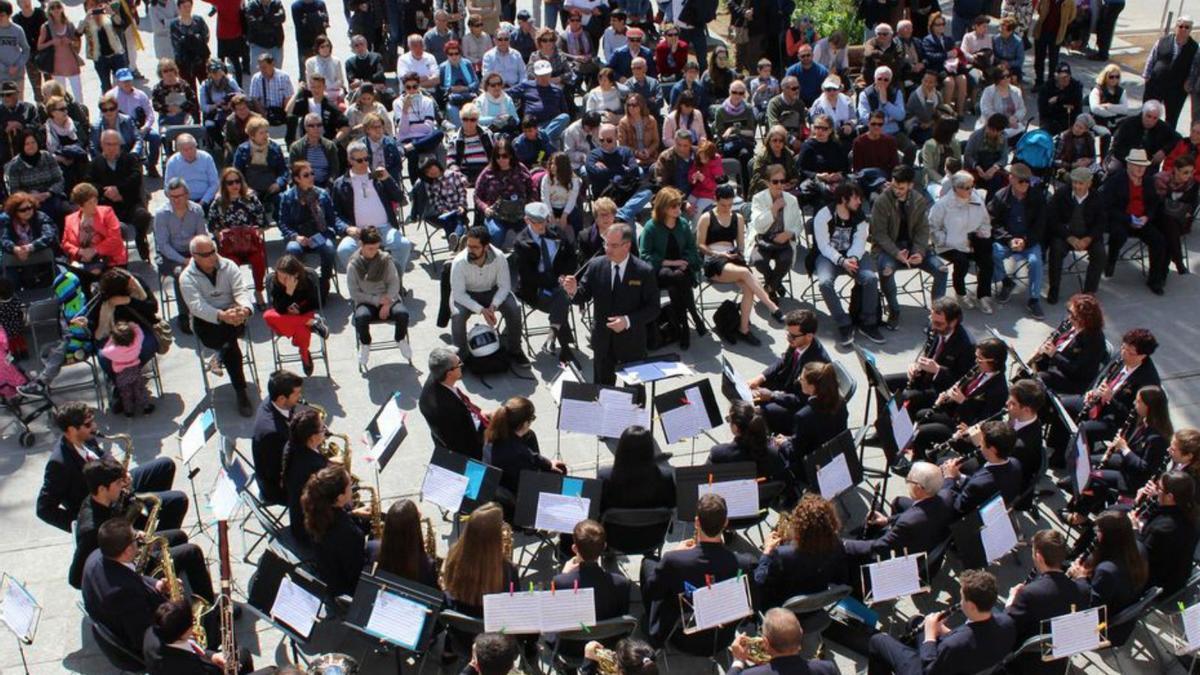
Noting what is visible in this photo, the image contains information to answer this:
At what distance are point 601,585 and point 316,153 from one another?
7883 millimetres

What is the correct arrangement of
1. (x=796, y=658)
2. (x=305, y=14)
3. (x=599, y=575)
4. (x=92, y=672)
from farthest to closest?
(x=305, y=14) < (x=92, y=672) < (x=599, y=575) < (x=796, y=658)

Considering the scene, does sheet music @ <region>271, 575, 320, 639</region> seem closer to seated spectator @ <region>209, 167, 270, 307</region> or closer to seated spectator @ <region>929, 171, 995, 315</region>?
seated spectator @ <region>209, 167, 270, 307</region>

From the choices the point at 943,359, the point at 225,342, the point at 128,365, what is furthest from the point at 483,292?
the point at 943,359

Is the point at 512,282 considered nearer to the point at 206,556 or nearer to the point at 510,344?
the point at 510,344

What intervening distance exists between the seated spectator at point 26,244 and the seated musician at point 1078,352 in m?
8.79

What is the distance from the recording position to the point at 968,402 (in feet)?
30.9

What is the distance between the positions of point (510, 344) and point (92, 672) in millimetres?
4709

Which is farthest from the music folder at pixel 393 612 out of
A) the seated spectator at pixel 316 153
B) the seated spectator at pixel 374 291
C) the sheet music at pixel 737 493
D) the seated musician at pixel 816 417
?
the seated spectator at pixel 316 153

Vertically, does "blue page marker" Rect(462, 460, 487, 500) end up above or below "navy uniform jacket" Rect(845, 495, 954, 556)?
above

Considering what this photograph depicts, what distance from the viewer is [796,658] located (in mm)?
6270

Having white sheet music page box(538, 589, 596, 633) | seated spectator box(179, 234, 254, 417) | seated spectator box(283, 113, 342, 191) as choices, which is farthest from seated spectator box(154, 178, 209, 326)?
white sheet music page box(538, 589, 596, 633)

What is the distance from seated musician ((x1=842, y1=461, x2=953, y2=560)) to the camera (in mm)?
7664

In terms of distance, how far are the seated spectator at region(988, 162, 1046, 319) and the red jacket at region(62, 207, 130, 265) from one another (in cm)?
838

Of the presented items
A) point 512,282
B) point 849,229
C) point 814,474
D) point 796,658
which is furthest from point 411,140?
point 796,658
